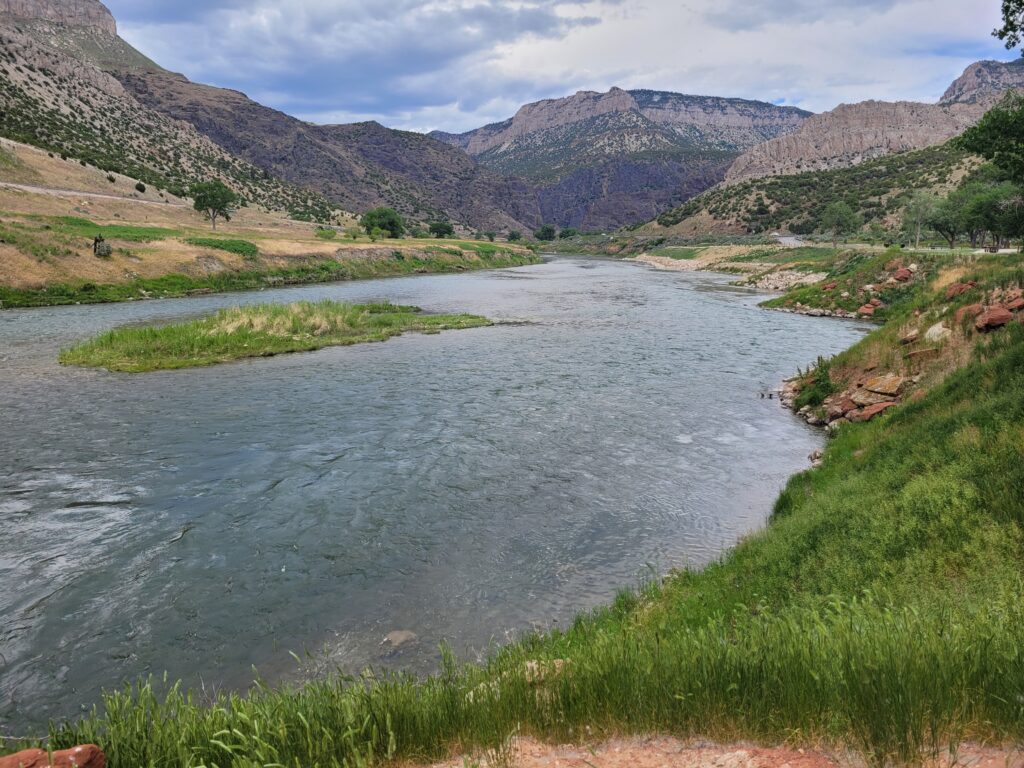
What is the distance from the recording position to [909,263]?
130 ft

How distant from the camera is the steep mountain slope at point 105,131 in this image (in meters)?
107

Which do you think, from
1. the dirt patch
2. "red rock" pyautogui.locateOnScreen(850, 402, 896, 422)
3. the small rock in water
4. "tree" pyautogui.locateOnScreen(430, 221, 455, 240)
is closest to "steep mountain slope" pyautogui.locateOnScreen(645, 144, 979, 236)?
"tree" pyautogui.locateOnScreen(430, 221, 455, 240)

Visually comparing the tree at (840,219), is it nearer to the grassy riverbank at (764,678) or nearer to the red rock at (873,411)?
the red rock at (873,411)

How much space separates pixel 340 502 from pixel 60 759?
8840 millimetres

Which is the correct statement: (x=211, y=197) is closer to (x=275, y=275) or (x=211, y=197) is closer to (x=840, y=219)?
(x=275, y=275)

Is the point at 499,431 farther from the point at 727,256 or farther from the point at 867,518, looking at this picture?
the point at 727,256

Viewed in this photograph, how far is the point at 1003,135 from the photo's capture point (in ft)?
52.2

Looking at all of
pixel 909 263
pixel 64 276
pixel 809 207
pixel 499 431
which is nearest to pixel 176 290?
pixel 64 276

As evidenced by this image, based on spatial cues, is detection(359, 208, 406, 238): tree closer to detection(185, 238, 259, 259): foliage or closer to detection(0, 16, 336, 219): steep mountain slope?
detection(0, 16, 336, 219): steep mountain slope

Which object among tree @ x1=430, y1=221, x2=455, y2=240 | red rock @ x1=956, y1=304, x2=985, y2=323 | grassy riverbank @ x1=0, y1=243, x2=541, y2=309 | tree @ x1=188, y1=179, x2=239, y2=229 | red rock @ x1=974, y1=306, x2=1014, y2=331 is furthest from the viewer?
tree @ x1=430, y1=221, x2=455, y2=240

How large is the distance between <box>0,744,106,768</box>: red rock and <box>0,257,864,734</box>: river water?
3302mm

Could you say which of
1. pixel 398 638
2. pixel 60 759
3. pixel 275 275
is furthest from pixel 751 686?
pixel 275 275

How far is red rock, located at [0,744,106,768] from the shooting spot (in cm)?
388

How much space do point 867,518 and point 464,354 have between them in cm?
2285
